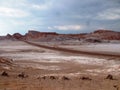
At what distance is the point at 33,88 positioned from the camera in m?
8.45

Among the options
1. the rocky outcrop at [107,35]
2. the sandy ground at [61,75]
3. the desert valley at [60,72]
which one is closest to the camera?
the sandy ground at [61,75]

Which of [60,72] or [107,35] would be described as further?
[107,35]

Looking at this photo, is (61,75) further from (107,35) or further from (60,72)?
(107,35)

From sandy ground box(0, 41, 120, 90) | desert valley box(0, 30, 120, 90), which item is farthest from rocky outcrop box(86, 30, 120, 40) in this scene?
sandy ground box(0, 41, 120, 90)

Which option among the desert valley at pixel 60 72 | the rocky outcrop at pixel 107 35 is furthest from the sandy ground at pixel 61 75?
the rocky outcrop at pixel 107 35

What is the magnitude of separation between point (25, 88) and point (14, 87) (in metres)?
0.42

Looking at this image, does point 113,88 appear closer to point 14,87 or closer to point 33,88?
point 33,88

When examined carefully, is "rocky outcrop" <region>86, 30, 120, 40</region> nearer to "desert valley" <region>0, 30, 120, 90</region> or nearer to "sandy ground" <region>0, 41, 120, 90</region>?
"desert valley" <region>0, 30, 120, 90</region>

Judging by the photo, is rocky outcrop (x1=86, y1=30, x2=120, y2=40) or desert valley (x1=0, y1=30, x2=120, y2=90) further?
rocky outcrop (x1=86, y1=30, x2=120, y2=40)

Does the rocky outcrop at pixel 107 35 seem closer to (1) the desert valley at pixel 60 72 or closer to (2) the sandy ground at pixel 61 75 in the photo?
(1) the desert valley at pixel 60 72

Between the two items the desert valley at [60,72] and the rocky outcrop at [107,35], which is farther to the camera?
the rocky outcrop at [107,35]

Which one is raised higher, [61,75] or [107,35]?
[107,35]

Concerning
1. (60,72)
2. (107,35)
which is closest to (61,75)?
(60,72)

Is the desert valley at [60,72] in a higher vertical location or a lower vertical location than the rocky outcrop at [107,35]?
lower
